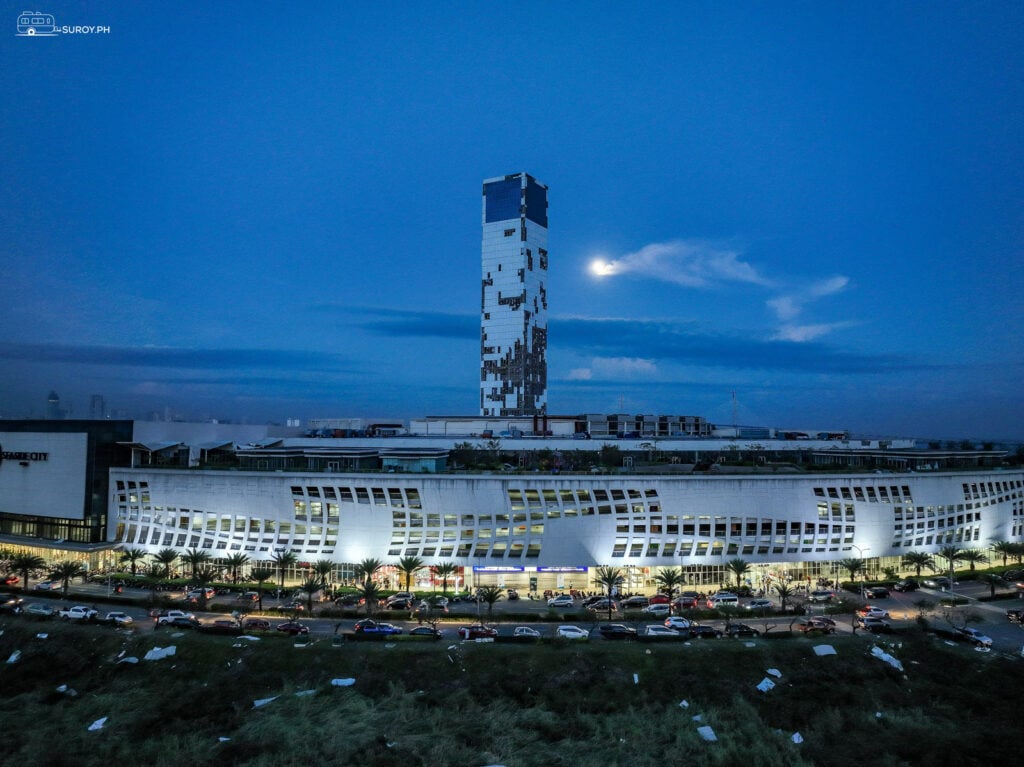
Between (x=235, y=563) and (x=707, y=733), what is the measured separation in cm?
4998

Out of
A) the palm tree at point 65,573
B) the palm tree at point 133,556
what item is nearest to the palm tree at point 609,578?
the palm tree at point 133,556

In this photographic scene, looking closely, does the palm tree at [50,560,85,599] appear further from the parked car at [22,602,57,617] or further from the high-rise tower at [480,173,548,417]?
the high-rise tower at [480,173,548,417]

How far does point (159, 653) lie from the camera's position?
45.8 metres

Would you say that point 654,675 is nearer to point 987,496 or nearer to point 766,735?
point 766,735

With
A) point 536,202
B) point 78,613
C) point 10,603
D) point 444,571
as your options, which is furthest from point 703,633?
point 536,202

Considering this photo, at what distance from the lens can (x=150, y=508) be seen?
7156 centimetres

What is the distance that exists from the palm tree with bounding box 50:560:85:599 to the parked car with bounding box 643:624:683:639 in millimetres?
57161

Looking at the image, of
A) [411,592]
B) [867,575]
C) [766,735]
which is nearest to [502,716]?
[766,735]

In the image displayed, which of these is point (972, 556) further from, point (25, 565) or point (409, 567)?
point (25, 565)

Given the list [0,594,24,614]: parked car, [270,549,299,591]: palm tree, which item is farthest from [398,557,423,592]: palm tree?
[0,594,24,614]: parked car

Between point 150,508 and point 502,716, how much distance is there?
5440 centimetres

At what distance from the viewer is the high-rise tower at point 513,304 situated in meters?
143

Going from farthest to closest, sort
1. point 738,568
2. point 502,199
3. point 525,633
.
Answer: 1. point 502,199
2. point 738,568
3. point 525,633

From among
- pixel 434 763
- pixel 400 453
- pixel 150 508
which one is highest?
pixel 400 453
